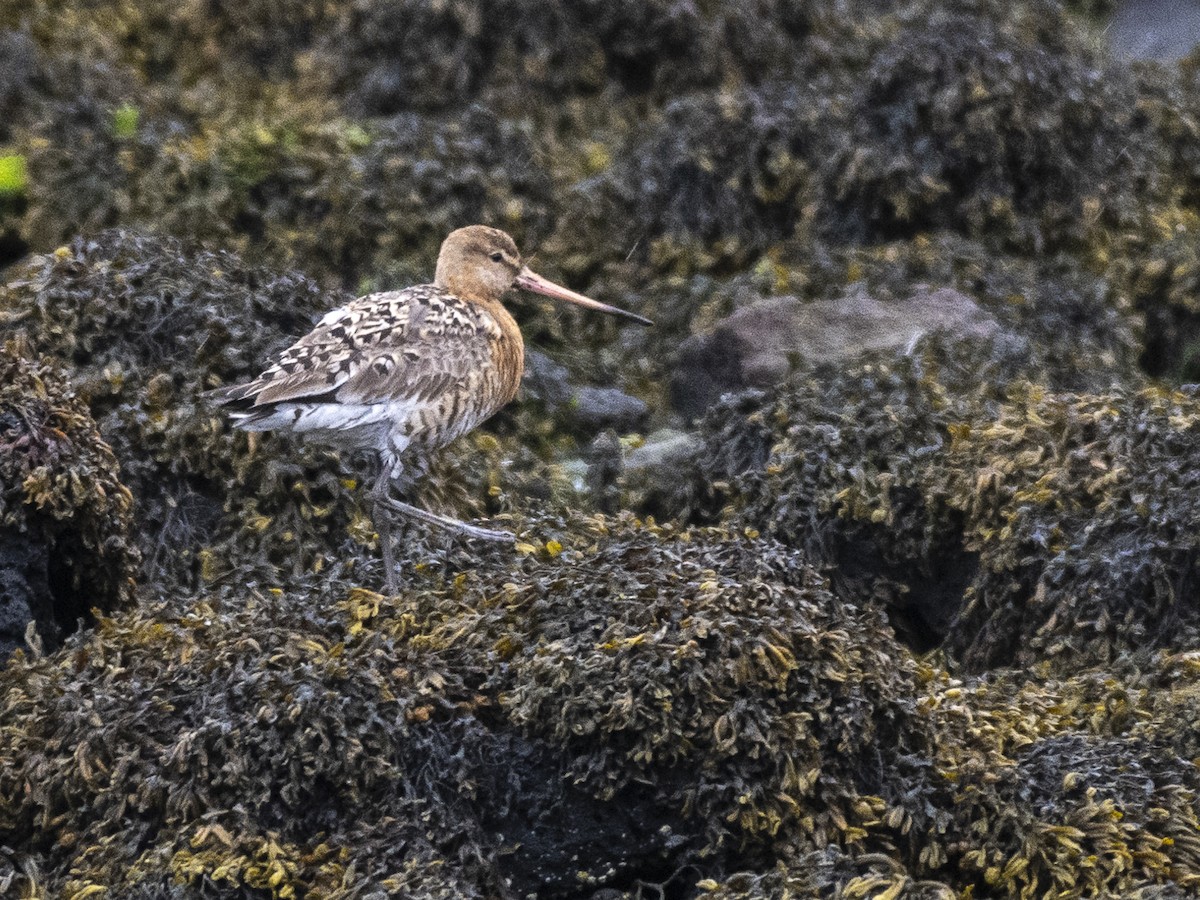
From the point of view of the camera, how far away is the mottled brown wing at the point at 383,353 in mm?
5453

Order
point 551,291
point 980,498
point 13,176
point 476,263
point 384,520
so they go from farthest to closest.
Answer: point 13,176, point 551,291, point 476,263, point 980,498, point 384,520

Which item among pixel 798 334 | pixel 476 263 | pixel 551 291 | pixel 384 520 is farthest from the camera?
pixel 798 334

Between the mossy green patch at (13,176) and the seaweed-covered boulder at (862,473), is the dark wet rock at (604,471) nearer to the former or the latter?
the seaweed-covered boulder at (862,473)

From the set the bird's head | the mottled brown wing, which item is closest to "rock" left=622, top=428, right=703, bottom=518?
the bird's head

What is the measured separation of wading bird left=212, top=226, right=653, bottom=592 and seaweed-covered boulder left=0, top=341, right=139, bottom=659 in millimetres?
459

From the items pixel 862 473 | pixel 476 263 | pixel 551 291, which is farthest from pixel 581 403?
pixel 862 473

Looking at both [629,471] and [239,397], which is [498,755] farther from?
[629,471]

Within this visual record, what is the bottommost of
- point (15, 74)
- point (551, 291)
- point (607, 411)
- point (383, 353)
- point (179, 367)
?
point (607, 411)

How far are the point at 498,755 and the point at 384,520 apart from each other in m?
1.27

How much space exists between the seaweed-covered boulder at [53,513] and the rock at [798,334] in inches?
103

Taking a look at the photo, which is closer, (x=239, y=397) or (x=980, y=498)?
(x=239, y=397)

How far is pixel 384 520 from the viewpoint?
5508 millimetres

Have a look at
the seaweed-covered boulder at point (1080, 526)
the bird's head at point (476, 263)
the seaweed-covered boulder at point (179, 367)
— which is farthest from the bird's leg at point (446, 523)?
the seaweed-covered boulder at point (1080, 526)

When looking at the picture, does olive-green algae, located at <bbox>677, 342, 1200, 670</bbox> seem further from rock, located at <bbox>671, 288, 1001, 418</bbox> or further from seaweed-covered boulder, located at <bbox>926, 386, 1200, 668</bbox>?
rock, located at <bbox>671, 288, 1001, 418</bbox>
